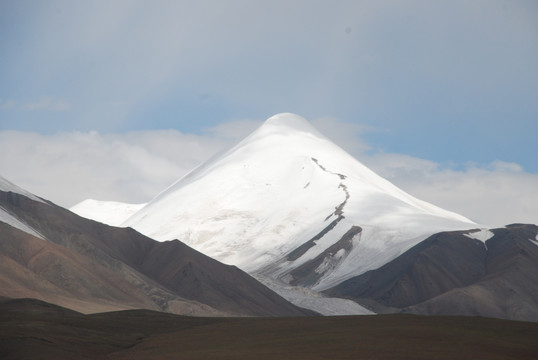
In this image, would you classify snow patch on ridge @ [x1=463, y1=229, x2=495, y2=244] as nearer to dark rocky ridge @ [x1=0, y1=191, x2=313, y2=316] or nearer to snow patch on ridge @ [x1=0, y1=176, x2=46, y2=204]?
dark rocky ridge @ [x1=0, y1=191, x2=313, y2=316]

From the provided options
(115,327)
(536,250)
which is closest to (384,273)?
(536,250)

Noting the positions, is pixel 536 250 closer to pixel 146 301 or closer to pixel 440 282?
pixel 440 282

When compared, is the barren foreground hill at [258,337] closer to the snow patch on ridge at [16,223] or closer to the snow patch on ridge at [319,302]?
the snow patch on ridge at [16,223]

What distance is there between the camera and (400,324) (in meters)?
71.5

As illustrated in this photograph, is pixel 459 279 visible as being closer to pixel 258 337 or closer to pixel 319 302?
pixel 319 302

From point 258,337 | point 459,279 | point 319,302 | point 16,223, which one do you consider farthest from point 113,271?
point 459,279

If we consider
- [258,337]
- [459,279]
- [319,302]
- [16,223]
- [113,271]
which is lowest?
[258,337]

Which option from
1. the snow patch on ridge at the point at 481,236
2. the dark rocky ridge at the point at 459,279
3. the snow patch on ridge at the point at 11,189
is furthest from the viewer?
the snow patch on ridge at the point at 481,236

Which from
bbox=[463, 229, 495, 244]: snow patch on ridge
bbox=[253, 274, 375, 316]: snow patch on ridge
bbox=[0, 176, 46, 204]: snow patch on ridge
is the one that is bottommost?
bbox=[253, 274, 375, 316]: snow patch on ridge

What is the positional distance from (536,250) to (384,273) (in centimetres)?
2922

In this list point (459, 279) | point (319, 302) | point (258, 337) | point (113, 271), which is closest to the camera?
point (258, 337)

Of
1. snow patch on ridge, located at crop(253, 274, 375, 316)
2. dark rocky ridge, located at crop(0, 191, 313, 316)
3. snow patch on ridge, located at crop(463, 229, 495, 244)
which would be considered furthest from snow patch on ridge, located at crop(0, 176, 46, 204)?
snow patch on ridge, located at crop(463, 229, 495, 244)

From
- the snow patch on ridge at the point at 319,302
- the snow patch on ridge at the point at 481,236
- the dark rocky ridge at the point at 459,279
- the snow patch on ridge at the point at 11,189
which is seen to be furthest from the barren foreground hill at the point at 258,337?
the snow patch on ridge at the point at 481,236

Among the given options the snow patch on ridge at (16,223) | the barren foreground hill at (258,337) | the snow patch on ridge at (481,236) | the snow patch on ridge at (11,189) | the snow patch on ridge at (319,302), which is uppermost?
the snow patch on ridge at (481,236)
